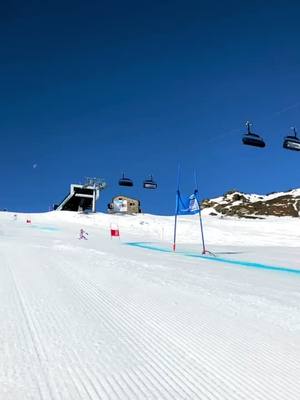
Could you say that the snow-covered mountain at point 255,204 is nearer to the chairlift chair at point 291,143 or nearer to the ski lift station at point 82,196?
the ski lift station at point 82,196

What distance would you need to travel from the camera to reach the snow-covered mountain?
101m

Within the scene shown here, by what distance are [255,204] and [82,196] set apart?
57.5m

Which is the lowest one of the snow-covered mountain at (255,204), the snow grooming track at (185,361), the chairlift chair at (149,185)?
the snow grooming track at (185,361)

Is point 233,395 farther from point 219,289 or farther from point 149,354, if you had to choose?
point 219,289

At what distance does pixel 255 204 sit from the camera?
118 metres

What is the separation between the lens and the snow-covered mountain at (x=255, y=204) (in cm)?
10096

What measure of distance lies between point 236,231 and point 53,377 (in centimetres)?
3321

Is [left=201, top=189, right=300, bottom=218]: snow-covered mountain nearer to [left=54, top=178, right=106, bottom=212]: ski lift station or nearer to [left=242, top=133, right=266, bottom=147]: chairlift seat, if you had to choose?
[left=54, top=178, right=106, bottom=212]: ski lift station

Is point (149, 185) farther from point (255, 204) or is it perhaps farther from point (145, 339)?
point (255, 204)

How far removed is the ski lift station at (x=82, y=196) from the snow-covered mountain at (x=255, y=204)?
1208 inches

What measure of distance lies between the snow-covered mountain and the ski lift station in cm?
3068

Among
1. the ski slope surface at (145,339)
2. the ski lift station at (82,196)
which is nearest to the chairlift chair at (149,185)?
the ski slope surface at (145,339)

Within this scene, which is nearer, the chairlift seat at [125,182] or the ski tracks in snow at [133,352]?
the ski tracks in snow at [133,352]

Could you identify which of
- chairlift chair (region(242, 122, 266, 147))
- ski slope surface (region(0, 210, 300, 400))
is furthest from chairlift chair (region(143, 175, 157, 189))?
ski slope surface (region(0, 210, 300, 400))
